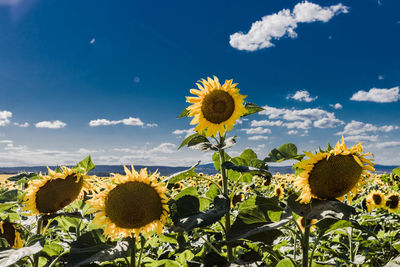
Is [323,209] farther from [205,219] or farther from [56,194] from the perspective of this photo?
[56,194]

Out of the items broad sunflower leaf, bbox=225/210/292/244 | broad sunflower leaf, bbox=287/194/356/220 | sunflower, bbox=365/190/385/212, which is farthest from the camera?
sunflower, bbox=365/190/385/212

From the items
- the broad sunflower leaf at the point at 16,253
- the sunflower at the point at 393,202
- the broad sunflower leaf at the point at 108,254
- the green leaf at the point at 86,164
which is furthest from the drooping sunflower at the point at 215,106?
the sunflower at the point at 393,202

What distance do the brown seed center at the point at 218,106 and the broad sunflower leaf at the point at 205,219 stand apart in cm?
97

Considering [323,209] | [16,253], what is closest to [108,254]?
[16,253]

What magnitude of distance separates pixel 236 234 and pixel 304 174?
577 millimetres

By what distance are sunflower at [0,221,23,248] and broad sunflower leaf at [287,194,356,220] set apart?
2.49 metres

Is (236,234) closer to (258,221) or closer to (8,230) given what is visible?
(258,221)

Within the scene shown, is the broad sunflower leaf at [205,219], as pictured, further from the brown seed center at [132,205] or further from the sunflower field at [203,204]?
the brown seed center at [132,205]

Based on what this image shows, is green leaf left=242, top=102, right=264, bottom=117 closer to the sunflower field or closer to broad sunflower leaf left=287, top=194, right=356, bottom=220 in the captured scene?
the sunflower field

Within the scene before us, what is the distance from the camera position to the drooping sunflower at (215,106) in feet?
9.04

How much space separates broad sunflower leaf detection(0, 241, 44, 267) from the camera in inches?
66.9

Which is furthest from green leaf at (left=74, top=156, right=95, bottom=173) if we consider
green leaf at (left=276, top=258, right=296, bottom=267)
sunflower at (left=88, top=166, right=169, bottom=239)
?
green leaf at (left=276, top=258, right=296, bottom=267)

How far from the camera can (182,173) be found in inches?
87.3

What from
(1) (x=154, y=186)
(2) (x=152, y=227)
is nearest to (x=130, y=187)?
(1) (x=154, y=186)
